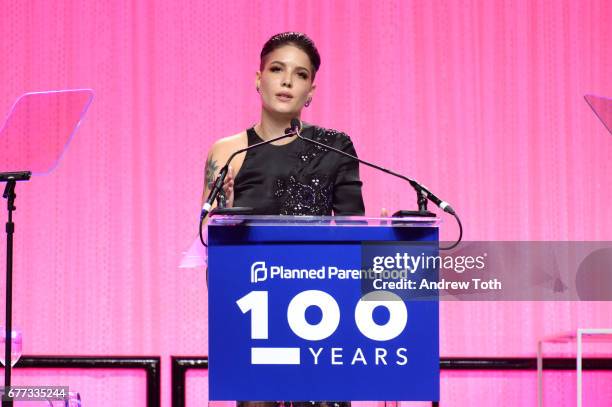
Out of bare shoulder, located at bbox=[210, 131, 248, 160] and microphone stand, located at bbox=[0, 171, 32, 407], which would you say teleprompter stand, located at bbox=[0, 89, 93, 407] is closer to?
microphone stand, located at bbox=[0, 171, 32, 407]

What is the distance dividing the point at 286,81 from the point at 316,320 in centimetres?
114

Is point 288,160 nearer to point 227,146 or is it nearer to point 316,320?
point 227,146

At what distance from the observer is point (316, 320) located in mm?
1923

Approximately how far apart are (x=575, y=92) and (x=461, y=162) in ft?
2.13

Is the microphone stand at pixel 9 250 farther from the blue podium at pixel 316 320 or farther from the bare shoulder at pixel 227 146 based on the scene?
the blue podium at pixel 316 320

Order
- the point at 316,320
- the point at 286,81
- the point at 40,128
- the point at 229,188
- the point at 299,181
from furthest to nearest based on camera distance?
the point at 40,128
the point at 286,81
the point at 299,181
the point at 229,188
the point at 316,320

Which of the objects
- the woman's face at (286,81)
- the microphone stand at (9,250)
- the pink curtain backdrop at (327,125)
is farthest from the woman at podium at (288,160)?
the pink curtain backdrop at (327,125)

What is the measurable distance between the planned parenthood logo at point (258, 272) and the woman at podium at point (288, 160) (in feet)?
2.26

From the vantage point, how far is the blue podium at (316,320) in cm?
191

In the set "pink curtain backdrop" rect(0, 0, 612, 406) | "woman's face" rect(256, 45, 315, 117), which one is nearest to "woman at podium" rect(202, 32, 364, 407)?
"woman's face" rect(256, 45, 315, 117)

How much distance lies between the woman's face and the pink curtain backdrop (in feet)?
4.67

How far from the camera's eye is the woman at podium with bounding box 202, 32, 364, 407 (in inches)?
108

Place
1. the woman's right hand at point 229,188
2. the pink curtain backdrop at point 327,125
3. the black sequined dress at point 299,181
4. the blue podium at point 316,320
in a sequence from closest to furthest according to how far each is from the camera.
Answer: the blue podium at point 316,320 < the woman's right hand at point 229,188 < the black sequined dress at point 299,181 < the pink curtain backdrop at point 327,125

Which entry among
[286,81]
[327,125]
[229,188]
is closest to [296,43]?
[286,81]
